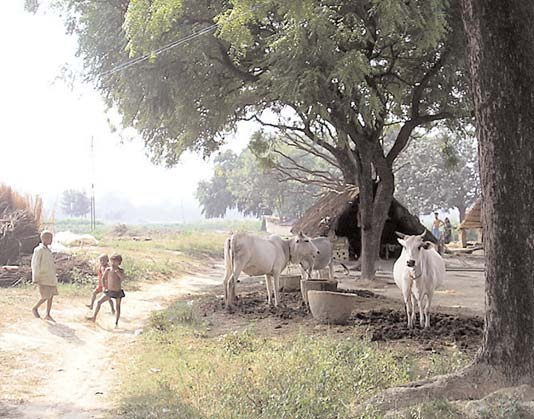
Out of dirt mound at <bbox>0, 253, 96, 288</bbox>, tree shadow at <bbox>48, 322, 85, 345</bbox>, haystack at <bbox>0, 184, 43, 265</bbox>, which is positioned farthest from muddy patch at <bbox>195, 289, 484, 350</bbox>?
haystack at <bbox>0, 184, 43, 265</bbox>

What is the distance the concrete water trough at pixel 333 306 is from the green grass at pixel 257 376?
3.12ft

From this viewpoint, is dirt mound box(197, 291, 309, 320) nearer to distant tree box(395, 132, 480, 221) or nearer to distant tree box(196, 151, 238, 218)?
distant tree box(395, 132, 480, 221)

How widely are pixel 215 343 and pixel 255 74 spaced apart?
7.39 meters

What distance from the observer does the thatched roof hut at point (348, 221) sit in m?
21.1

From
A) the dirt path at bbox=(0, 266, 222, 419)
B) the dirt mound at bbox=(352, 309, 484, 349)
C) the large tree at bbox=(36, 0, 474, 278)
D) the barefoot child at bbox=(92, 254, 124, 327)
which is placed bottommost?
the dirt path at bbox=(0, 266, 222, 419)

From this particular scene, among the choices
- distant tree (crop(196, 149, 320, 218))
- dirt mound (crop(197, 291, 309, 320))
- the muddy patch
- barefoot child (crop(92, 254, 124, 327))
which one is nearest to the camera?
the muddy patch

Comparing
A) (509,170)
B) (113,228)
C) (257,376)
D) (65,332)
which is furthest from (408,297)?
(113,228)

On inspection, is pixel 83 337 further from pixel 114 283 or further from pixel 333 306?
pixel 333 306

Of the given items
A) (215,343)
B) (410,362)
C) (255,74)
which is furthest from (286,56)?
(410,362)

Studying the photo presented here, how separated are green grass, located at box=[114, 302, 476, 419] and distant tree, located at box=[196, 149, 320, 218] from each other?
37.7 meters

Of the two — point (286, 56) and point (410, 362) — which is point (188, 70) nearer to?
point (286, 56)

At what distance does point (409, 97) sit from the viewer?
16.9 meters

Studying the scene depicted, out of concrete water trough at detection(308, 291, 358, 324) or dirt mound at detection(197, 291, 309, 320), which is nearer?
concrete water trough at detection(308, 291, 358, 324)

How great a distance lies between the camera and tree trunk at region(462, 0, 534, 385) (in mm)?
5484
